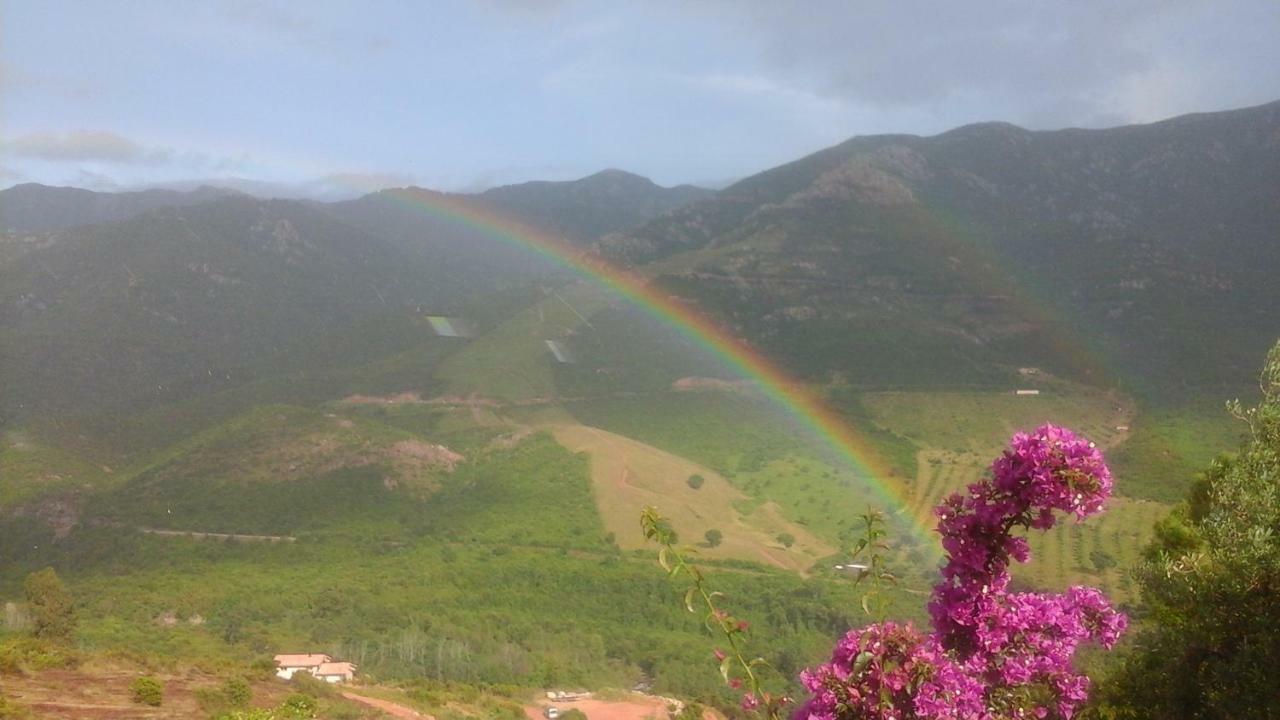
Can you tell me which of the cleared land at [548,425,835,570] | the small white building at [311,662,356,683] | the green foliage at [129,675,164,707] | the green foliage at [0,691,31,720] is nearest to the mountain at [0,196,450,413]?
the cleared land at [548,425,835,570]

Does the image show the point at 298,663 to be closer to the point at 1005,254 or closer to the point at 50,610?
the point at 50,610

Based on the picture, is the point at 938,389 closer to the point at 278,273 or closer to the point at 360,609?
the point at 360,609

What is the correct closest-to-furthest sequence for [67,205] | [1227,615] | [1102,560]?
[1227,615]
[1102,560]
[67,205]

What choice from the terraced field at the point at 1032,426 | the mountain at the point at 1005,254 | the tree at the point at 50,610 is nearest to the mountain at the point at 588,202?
the mountain at the point at 1005,254

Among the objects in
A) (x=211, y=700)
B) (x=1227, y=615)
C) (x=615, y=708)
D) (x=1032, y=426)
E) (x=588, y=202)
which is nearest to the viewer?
(x=1227, y=615)

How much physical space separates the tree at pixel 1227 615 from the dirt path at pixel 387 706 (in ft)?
54.6

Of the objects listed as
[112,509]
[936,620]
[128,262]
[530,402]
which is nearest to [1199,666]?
[936,620]

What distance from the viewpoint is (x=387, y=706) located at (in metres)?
19.1

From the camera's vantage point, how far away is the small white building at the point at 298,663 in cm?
2165

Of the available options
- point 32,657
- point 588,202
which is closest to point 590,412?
point 32,657

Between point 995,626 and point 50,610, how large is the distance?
Answer: 2841 cm

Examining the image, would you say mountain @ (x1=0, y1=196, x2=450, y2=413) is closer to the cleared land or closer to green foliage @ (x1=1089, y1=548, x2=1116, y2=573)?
the cleared land

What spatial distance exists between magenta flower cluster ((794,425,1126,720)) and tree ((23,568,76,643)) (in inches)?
1047

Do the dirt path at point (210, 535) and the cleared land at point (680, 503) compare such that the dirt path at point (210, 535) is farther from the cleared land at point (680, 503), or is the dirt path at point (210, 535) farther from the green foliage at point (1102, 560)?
the green foliage at point (1102, 560)
